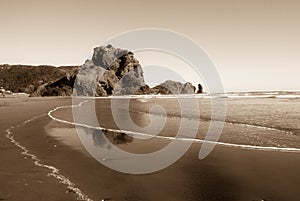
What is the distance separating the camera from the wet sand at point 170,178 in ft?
24.5

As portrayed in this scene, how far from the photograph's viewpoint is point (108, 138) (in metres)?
16.7

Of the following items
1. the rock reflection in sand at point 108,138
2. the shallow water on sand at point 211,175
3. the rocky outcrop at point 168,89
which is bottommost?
the rock reflection in sand at point 108,138

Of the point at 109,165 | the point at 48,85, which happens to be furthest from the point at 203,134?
the point at 48,85

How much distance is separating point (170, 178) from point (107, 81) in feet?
409

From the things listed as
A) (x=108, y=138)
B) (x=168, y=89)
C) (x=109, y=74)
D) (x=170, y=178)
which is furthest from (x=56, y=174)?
(x=168, y=89)

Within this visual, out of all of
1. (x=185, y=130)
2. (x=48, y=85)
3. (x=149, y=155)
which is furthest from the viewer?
(x=48, y=85)

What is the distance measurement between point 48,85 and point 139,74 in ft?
148

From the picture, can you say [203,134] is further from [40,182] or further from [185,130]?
[40,182]

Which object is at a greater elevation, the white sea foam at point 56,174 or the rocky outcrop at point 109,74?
the rocky outcrop at point 109,74

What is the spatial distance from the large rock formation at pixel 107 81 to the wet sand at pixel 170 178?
112 meters

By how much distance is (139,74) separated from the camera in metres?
152

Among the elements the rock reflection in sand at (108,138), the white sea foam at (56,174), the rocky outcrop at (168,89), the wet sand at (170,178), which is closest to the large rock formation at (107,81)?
the rocky outcrop at (168,89)

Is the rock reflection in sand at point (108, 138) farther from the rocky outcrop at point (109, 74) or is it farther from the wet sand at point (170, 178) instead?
the rocky outcrop at point (109, 74)

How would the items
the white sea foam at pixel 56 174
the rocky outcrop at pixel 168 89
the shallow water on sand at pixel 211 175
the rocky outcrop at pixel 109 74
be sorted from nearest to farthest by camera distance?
the white sea foam at pixel 56 174
the shallow water on sand at pixel 211 175
the rocky outcrop at pixel 109 74
the rocky outcrop at pixel 168 89
